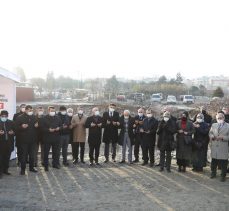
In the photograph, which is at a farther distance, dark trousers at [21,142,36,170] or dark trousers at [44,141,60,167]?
dark trousers at [44,141,60,167]

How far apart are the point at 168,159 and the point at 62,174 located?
3054 mm

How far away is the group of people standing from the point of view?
34.6 ft

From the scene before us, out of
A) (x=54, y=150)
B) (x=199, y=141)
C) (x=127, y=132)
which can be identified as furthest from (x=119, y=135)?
(x=199, y=141)

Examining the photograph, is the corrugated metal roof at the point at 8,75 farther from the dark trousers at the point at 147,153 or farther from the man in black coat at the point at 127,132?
the dark trousers at the point at 147,153

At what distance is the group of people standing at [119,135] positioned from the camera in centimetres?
1053

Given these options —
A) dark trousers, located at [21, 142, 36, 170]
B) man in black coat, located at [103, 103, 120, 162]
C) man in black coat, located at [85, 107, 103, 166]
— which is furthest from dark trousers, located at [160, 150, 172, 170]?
dark trousers, located at [21, 142, 36, 170]

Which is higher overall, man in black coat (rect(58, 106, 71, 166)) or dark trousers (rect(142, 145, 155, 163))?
man in black coat (rect(58, 106, 71, 166))

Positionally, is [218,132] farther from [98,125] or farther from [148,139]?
[98,125]

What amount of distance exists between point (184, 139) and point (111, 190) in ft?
10.1

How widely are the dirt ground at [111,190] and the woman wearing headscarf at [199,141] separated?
0.33 meters

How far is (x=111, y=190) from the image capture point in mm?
9250

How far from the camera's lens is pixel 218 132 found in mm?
10344

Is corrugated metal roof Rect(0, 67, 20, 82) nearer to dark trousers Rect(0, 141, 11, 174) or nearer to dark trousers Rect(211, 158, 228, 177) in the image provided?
dark trousers Rect(0, 141, 11, 174)

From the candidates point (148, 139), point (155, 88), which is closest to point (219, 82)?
point (155, 88)
